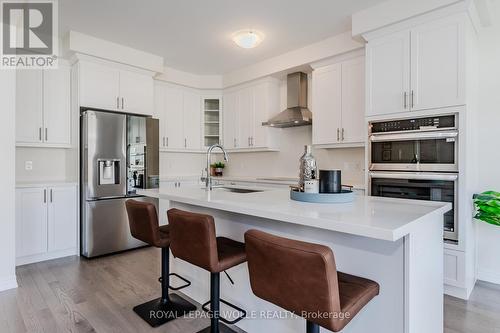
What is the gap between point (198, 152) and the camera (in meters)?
5.38

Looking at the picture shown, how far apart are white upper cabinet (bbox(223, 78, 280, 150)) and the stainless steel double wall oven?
6.40 feet

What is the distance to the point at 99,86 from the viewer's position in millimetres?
3756

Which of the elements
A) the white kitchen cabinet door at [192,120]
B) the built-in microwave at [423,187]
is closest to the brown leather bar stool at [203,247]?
the built-in microwave at [423,187]

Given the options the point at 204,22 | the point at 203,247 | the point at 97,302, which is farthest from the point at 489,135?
the point at 97,302

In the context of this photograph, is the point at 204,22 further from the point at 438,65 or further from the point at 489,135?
the point at 489,135

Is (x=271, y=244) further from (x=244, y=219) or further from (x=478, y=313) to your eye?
(x=478, y=313)

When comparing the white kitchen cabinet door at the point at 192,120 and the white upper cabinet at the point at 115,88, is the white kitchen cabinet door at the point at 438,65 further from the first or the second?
the white kitchen cabinet door at the point at 192,120

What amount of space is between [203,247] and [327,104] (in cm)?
285

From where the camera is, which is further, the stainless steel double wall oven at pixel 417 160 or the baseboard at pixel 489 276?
the baseboard at pixel 489 276

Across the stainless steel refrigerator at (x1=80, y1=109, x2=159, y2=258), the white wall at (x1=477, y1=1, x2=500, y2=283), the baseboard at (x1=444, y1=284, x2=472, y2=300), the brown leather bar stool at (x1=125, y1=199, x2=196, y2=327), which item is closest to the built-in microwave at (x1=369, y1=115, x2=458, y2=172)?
the white wall at (x1=477, y1=1, x2=500, y2=283)

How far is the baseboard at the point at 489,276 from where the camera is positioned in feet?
9.32

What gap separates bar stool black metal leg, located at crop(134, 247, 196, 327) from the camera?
2.17 meters

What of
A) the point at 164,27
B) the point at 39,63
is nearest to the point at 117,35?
the point at 164,27

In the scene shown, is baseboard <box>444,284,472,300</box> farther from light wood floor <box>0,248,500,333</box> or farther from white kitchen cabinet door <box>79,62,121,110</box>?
white kitchen cabinet door <box>79,62,121,110</box>
